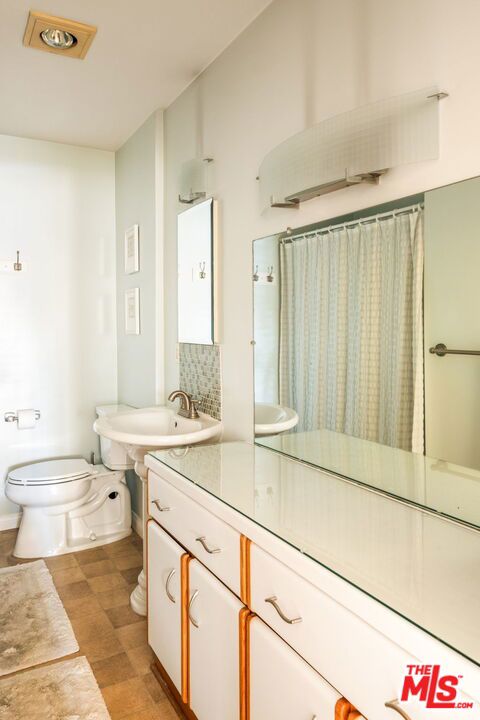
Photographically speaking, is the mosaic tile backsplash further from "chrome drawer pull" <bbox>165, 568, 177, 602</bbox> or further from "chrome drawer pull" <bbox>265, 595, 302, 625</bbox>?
"chrome drawer pull" <bbox>265, 595, 302, 625</bbox>

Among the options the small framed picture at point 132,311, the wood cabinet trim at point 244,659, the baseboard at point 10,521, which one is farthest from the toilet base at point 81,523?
the wood cabinet trim at point 244,659

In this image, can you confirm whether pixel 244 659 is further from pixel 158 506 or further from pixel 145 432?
pixel 145 432

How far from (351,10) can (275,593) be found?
5.47 ft

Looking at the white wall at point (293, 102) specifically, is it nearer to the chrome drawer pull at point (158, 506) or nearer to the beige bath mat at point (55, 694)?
the chrome drawer pull at point (158, 506)

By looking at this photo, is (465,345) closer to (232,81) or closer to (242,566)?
(242,566)

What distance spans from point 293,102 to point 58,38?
1.11m

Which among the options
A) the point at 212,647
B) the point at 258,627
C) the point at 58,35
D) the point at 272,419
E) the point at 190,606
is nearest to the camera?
the point at 258,627

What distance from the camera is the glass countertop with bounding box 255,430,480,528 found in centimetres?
126

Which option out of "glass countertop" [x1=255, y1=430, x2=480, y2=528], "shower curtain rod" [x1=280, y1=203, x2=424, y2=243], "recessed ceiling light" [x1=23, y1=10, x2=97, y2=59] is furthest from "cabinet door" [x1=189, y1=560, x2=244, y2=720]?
"recessed ceiling light" [x1=23, y1=10, x2=97, y2=59]

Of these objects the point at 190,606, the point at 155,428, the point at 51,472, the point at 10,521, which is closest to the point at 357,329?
the point at 190,606

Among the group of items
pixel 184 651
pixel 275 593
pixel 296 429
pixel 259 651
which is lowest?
pixel 184 651

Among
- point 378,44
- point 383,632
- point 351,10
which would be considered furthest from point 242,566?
point 351,10

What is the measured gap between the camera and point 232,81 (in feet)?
7.38
